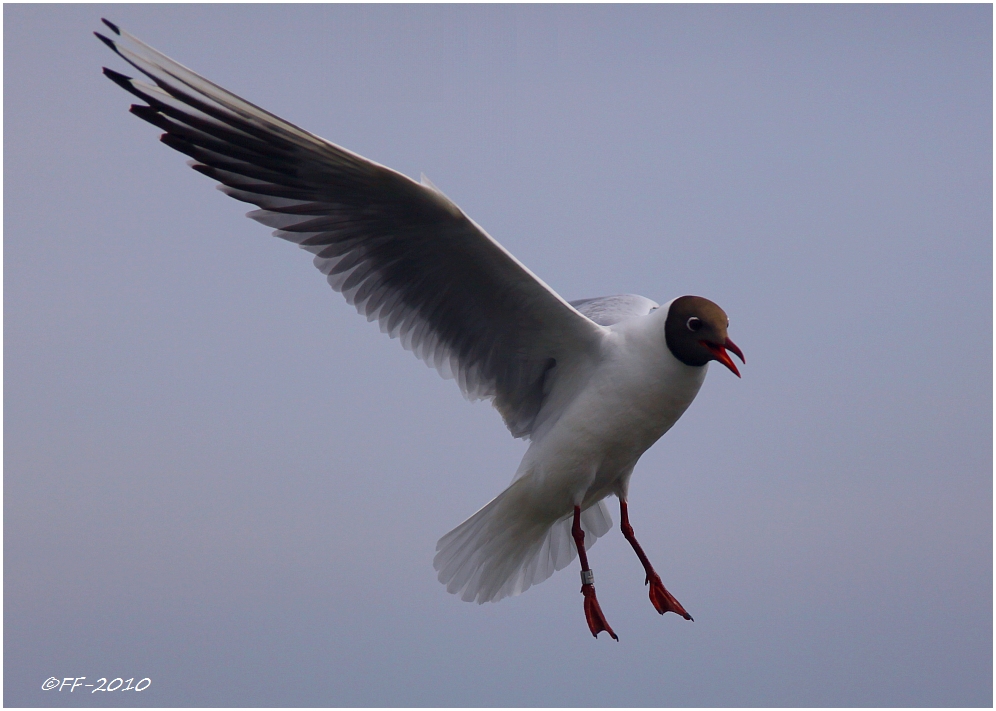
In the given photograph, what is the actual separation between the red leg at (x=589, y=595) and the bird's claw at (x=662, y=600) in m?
0.36

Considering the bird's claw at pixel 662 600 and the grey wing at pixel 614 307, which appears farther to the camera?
the grey wing at pixel 614 307

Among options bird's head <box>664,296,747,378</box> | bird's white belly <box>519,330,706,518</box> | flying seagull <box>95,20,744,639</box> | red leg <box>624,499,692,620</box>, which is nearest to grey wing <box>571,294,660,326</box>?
flying seagull <box>95,20,744,639</box>

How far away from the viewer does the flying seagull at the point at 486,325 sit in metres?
4.25

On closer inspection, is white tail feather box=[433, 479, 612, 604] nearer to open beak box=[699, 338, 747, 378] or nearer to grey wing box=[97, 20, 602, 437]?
grey wing box=[97, 20, 602, 437]

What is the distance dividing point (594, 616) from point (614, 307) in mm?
1598

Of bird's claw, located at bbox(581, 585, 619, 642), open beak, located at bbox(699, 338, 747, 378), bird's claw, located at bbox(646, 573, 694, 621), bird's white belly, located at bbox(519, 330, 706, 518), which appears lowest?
bird's claw, located at bbox(581, 585, 619, 642)

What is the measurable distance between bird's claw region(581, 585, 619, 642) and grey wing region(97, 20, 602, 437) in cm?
91

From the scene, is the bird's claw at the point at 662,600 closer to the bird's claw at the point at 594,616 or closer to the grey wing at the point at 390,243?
the bird's claw at the point at 594,616

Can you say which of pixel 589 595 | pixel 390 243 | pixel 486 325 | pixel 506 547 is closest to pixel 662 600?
pixel 589 595

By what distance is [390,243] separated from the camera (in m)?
4.67

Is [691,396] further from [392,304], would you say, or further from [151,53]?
[151,53]

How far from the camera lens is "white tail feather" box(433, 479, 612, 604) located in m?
5.06

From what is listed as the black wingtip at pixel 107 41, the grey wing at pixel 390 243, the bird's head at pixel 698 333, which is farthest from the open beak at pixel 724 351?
the black wingtip at pixel 107 41

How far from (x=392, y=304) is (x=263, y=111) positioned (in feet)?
3.78
